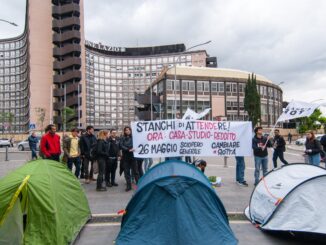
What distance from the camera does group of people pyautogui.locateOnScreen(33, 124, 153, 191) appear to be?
30.0 ft

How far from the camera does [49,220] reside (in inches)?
189

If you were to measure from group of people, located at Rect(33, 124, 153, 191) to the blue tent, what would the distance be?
Answer: 375cm

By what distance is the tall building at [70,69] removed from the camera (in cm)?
6159

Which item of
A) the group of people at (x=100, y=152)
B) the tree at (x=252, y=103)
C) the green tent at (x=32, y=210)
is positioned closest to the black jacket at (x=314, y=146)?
the group of people at (x=100, y=152)

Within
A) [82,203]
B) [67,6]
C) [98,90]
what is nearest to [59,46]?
[67,6]

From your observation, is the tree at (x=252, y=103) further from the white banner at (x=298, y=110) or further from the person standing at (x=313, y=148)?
the white banner at (x=298, y=110)

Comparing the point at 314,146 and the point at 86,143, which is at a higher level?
the point at 86,143

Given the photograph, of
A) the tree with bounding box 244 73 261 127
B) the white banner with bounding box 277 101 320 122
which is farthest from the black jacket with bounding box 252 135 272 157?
the tree with bounding box 244 73 261 127

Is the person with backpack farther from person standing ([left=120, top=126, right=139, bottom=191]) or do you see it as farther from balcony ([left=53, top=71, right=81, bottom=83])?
balcony ([left=53, top=71, right=81, bottom=83])

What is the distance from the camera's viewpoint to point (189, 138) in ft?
27.8

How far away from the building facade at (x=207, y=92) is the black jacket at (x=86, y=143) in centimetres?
4909

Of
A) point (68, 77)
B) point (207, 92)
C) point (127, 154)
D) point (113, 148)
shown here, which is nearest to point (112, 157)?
point (113, 148)

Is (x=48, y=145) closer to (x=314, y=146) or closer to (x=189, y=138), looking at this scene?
(x=189, y=138)

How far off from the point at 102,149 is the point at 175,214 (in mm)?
4913
